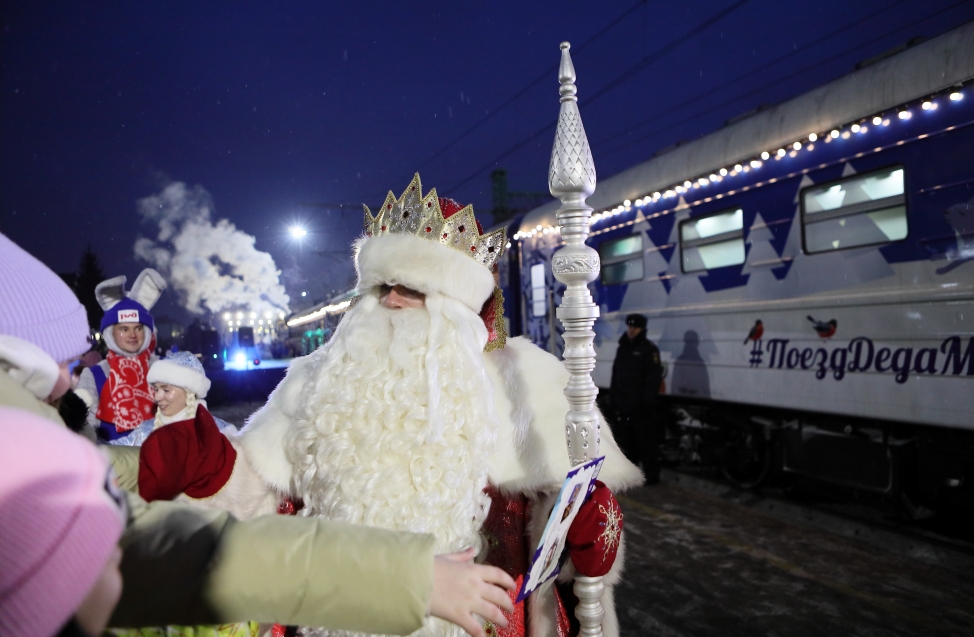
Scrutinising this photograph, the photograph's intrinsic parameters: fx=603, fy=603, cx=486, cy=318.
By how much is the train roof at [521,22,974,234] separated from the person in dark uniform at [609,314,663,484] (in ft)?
6.09

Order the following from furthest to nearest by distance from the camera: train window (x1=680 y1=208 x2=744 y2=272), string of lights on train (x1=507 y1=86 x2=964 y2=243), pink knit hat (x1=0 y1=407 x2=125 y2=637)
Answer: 1. train window (x1=680 y1=208 x2=744 y2=272)
2. string of lights on train (x1=507 y1=86 x2=964 y2=243)
3. pink knit hat (x1=0 y1=407 x2=125 y2=637)

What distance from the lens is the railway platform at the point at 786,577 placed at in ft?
12.6

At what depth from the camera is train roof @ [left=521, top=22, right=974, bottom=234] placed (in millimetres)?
4543

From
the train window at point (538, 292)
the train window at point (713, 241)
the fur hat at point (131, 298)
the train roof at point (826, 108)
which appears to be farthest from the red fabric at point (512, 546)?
the train window at point (538, 292)

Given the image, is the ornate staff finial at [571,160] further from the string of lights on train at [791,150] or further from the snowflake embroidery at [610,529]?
the string of lights on train at [791,150]

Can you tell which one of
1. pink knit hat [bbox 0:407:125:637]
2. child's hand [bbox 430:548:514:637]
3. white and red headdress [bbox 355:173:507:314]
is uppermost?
white and red headdress [bbox 355:173:507:314]

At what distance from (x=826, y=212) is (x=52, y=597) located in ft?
20.2

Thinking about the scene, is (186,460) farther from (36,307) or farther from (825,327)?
(825,327)

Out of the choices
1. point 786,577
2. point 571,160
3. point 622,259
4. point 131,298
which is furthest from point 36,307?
point 622,259

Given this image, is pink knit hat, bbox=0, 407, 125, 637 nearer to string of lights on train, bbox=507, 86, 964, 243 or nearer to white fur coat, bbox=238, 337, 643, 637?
white fur coat, bbox=238, 337, 643, 637

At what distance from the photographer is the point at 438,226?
2191mm

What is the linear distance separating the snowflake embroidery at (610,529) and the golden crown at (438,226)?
0.98m

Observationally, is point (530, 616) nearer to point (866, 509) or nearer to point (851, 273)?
point (851, 273)

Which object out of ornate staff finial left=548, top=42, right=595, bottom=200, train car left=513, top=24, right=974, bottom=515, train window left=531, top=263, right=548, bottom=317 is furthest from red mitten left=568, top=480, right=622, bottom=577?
train window left=531, top=263, right=548, bottom=317
